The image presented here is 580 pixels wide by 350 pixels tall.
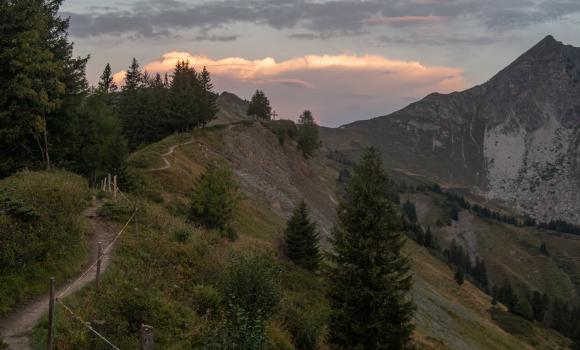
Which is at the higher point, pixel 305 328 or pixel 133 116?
pixel 133 116

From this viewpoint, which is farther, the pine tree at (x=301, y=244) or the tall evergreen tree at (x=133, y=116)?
the tall evergreen tree at (x=133, y=116)

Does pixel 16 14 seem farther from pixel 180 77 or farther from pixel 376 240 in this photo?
pixel 180 77

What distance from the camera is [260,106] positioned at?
13075cm

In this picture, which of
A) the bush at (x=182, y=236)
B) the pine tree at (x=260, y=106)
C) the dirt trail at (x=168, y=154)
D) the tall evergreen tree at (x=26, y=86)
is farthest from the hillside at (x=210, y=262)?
the pine tree at (x=260, y=106)

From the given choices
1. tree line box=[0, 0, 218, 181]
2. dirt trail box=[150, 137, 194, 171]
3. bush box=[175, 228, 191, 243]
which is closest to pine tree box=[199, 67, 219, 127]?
dirt trail box=[150, 137, 194, 171]

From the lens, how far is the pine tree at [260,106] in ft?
429

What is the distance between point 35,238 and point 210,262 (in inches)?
312

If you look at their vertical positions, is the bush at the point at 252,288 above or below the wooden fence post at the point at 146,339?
below

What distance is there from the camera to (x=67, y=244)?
21188 mm

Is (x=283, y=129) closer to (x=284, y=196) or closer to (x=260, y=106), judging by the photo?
(x=260, y=106)

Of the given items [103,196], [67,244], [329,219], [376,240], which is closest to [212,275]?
[67,244]

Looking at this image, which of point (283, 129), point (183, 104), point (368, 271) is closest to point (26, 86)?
point (368, 271)

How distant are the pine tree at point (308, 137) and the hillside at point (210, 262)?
8.52m

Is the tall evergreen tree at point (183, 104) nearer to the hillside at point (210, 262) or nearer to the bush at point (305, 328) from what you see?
the hillside at point (210, 262)
